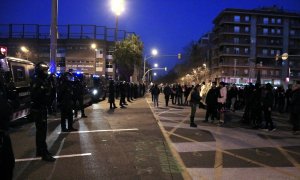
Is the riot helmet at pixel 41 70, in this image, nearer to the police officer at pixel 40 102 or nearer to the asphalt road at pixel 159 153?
the police officer at pixel 40 102

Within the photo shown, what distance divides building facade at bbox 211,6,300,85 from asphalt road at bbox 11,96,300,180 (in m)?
87.7

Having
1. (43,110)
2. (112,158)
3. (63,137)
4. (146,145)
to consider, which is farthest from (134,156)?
(63,137)

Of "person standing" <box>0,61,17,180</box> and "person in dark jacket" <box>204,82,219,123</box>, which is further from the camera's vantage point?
"person in dark jacket" <box>204,82,219,123</box>

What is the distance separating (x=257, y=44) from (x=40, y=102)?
99319mm

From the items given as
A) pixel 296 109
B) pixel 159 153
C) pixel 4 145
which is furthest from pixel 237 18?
pixel 4 145

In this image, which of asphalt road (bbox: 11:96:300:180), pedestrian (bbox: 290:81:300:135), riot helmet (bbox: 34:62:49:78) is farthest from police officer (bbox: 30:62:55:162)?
pedestrian (bbox: 290:81:300:135)

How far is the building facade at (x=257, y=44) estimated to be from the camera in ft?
328

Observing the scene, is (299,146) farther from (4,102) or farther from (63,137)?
(4,102)

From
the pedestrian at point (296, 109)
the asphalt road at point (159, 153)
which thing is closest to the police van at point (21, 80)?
the asphalt road at point (159, 153)

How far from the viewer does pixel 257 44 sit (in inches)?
4023

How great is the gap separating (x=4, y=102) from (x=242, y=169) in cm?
506

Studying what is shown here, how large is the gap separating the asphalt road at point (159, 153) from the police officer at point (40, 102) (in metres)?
0.30

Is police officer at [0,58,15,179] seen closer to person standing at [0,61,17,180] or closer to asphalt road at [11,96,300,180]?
person standing at [0,61,17,180]

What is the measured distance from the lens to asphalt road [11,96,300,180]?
7246 mm
